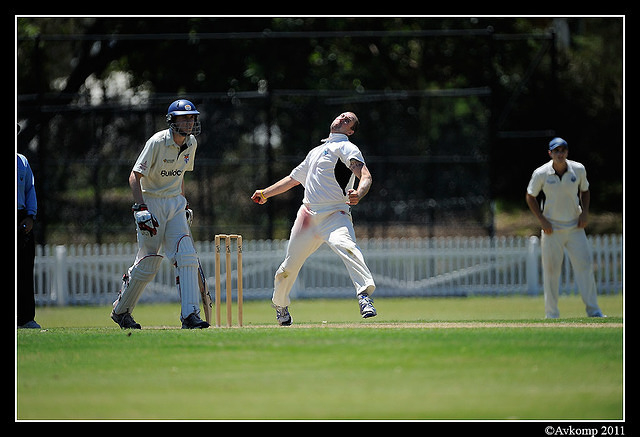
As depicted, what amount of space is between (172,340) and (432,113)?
711 inches

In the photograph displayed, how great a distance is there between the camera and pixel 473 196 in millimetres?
23031

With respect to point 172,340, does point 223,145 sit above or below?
above

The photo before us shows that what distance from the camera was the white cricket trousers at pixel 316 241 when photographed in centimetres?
1174

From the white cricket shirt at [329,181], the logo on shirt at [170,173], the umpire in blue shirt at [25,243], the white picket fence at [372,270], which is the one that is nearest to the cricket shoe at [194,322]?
the logo on shirt at [170,173]

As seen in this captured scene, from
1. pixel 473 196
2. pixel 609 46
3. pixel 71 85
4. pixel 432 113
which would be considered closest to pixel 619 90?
pixel 609 46

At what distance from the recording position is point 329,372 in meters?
9.03

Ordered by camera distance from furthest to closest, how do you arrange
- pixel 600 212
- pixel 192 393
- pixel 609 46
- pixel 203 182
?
pixel 609 46, pixel 600 212, pixel 203 182, pixel 192 393

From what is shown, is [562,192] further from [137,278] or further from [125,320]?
[125,320]

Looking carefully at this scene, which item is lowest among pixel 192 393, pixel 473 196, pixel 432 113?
pixel 192 393

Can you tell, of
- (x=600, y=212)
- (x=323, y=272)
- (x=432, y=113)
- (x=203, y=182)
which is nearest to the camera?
(x=323, y=272)

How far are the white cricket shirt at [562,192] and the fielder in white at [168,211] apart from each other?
15.5 ft

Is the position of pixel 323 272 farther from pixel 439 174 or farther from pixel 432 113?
pixel 432 113

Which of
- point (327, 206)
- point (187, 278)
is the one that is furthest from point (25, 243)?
point (327, 206)

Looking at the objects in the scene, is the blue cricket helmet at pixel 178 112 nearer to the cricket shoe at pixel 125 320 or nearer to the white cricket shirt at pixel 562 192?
the cricket shoe at pixel 125 320
